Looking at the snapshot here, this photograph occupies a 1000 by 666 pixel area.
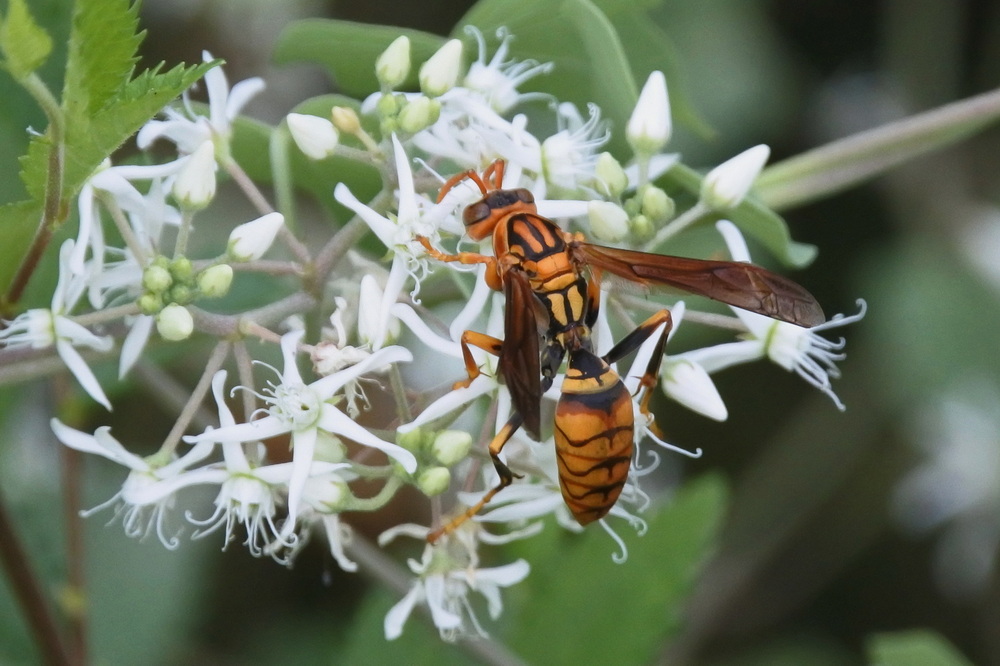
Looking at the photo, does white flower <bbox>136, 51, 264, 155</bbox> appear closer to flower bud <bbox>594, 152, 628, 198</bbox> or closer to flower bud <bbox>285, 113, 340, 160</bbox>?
flower bud <bbox>285, 113, 340, 160</bbox>

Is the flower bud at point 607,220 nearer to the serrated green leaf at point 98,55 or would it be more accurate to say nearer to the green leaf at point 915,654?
the serrated green leaf at point 98,55

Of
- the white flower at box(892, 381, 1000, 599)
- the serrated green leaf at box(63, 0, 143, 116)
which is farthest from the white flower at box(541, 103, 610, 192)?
the white flower at box(892, 381, 1000, 599)

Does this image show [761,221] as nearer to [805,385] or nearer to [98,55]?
[98,55]

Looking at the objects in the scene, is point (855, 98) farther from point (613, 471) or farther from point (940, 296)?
point (613, 471)

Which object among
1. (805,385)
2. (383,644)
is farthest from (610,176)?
(805,385)

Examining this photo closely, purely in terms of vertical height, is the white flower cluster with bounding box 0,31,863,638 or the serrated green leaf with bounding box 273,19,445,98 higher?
the serrated green leaf with bounding box 273,19,445,98

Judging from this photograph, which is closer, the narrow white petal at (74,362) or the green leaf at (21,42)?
the green leaf at (21,42)

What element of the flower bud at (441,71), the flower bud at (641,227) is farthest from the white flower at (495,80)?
the flower bud at (641,227)
